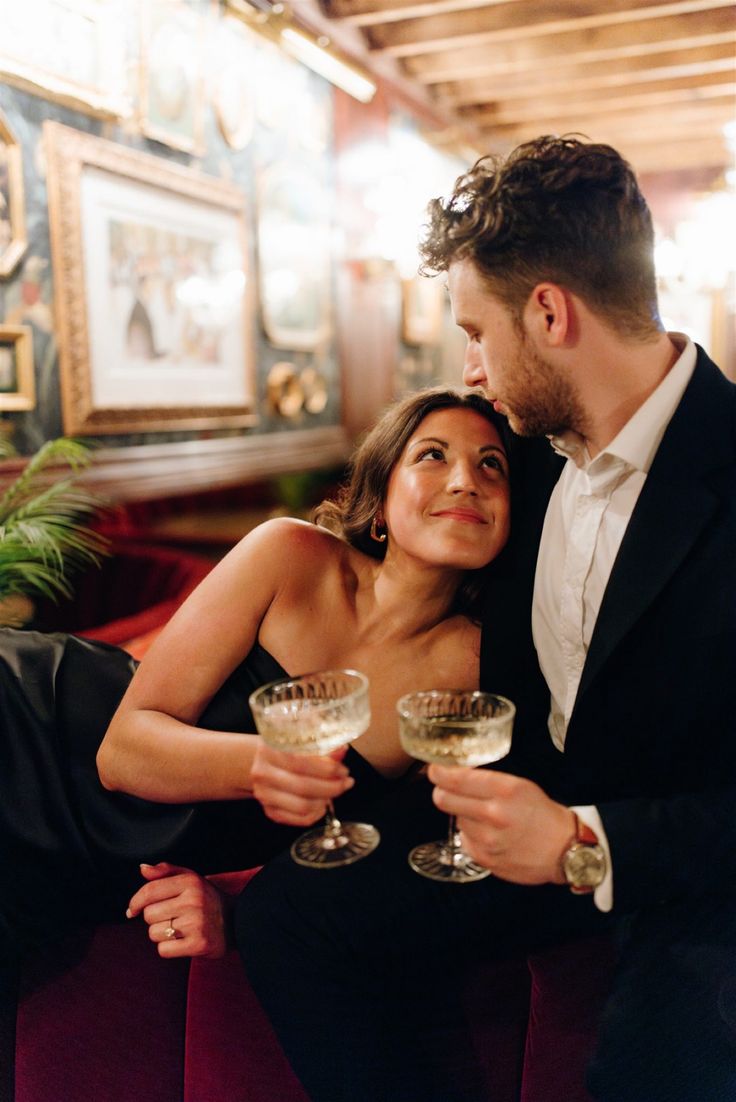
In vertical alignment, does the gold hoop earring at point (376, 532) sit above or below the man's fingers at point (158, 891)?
above

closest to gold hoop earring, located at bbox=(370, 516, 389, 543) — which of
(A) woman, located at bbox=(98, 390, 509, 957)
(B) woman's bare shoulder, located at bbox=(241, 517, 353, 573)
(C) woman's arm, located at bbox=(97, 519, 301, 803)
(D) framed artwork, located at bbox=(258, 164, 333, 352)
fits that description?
(A) woman, located at bbox=(98, 390, 509, 957)

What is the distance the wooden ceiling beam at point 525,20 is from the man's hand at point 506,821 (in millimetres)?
5234

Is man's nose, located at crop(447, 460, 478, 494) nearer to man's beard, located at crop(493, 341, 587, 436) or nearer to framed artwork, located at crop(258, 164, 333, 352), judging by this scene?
man's beard, located at crop(493, 341, 587, 436)

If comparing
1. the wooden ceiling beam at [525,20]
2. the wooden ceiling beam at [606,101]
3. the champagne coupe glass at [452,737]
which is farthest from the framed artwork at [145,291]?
the wooden ceiling beam at [606,101]

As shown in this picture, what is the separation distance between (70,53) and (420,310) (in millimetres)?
4168

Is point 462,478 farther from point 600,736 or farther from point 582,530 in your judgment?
point 600,736

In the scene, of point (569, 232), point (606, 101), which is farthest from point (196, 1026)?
point (606, 101)

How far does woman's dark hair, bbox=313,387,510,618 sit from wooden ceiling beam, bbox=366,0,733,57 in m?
4.31

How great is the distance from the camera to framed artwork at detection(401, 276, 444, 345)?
712 centimetres

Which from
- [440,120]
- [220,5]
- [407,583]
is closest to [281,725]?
[407,583]

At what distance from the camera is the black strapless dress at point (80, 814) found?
169cm

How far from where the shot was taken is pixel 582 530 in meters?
1.75

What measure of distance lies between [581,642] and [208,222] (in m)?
3.63

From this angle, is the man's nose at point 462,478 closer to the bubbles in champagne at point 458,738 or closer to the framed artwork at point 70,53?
the bubbles in champagne at point 458,738
